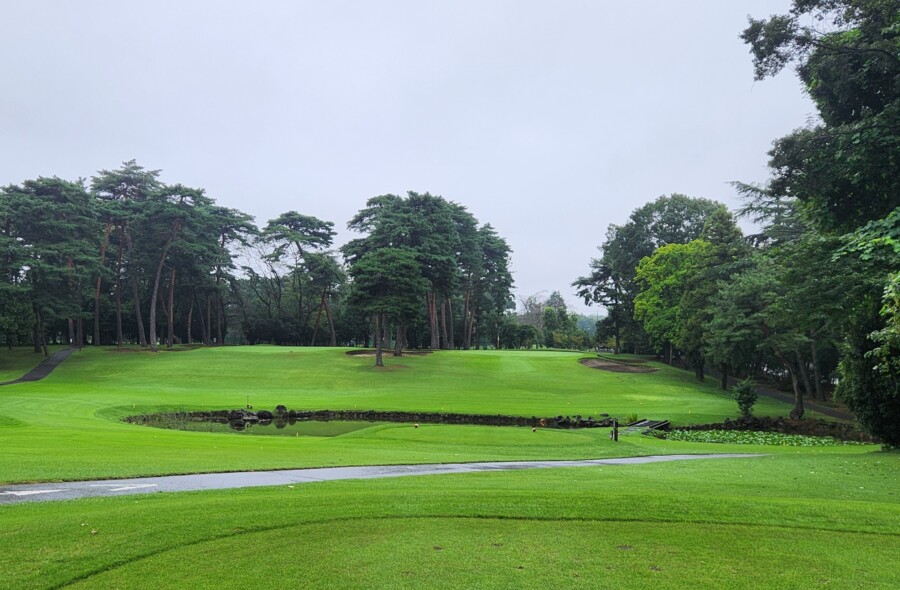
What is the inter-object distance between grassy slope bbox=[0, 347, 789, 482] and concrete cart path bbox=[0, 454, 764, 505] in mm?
819

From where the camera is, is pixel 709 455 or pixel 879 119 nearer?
pixel 879 119

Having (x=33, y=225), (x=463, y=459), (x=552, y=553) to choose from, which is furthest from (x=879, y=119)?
(x=33, y=225)

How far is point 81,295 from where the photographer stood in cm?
6275

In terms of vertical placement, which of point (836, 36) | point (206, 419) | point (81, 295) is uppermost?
point (836, 36)

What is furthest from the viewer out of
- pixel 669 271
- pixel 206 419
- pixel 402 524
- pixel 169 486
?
pixel 669 271

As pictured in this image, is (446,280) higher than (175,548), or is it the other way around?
(446,280)

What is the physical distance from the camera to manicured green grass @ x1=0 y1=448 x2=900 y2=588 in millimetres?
5484

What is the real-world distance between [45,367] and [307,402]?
3014cm

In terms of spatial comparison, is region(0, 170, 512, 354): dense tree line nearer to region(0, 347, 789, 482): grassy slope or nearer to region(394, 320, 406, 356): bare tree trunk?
region(394, 320, 406, 356): bare tree trunk

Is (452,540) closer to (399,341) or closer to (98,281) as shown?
(399,341)

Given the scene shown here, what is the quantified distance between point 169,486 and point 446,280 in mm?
53778

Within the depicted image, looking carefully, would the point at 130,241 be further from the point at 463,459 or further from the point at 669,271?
the point at 463,459

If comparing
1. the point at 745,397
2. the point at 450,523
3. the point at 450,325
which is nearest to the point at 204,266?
the point at 450,325

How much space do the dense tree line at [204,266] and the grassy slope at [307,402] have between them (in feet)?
23.6
